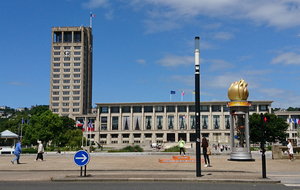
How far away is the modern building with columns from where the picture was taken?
4958 inches

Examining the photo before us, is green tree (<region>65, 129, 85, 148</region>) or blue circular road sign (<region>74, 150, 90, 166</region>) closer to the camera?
blue circular road sign (<region>74, 150, 90, 166</region>)

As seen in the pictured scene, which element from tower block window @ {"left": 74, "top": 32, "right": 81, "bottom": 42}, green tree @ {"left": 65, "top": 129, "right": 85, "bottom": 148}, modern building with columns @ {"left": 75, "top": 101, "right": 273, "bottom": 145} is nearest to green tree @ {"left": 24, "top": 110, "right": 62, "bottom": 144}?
green tree @ {"left": 65, "top": 129, "right": 85, "bottom": 148}

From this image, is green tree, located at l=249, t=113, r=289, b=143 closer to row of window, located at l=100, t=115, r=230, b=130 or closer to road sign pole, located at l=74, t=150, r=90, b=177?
row of window, located at l=100, t=115, r=230, b=130

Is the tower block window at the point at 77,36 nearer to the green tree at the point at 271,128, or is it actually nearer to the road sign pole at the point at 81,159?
the green tree at the point at 271,128

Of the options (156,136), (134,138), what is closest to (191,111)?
(156,136)

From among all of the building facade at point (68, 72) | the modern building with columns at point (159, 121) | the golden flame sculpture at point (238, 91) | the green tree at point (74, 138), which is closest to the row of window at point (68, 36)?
the building facade at point (68, 72)

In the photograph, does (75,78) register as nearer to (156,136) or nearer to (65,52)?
(65,52)

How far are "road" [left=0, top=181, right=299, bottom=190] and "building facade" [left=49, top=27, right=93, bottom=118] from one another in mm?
134371

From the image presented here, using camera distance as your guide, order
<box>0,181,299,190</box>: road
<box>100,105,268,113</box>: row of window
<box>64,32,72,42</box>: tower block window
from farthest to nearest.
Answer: <box>64,32,72,42</box>: tower block window, <box>100,105,268,113</box>: row of window, <box>0,181,299,190</box>: road

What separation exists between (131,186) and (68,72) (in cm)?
13979

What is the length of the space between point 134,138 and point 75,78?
142ft

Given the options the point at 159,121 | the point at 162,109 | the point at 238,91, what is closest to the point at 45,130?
the point at 238,91

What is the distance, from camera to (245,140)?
24.8 meters

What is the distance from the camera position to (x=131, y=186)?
11281 mm
